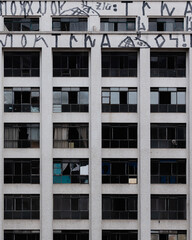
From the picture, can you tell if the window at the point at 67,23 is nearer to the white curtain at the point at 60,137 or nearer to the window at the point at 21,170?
the white curtain at the point at 60,137

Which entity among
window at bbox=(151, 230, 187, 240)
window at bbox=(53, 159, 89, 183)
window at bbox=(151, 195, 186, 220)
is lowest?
window at bbox=(151, 230, 187, 240)

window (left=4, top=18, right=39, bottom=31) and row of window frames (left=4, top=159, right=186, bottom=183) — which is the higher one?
window (left=4, top=18, right=39, bottom=31)

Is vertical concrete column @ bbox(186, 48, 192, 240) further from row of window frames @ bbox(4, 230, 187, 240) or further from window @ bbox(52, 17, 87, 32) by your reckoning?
window @ bbox(52, 17, 87, 32)

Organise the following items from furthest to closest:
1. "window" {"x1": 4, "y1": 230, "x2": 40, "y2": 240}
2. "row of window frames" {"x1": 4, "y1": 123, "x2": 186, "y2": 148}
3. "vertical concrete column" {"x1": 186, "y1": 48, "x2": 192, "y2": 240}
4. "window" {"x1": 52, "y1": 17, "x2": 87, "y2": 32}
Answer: "window" {"x1": 52, "y1": 17, "x2": 87, "y2": 32}, "row of window frames" {"x1": 4, "y1": 123, "x2": 186, "y2": 148}, "window" {"x1": 4, "y1": 230, "x2": 40, "y2": 240}, "vertical concrete column" {"x1": 186, "y1": 48, "x2": 192, "y2": 240}

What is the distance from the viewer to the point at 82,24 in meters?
25.6

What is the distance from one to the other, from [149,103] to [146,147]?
2815 millimetres

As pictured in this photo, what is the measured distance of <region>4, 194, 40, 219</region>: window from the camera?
24359mm

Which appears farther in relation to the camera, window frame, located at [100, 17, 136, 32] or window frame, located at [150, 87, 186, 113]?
window frame, located at [100, 17, 136, 32]

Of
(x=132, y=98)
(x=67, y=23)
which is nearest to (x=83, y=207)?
(x=132, y=98)

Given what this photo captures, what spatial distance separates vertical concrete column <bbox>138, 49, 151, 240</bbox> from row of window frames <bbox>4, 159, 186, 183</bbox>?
0.64 metres

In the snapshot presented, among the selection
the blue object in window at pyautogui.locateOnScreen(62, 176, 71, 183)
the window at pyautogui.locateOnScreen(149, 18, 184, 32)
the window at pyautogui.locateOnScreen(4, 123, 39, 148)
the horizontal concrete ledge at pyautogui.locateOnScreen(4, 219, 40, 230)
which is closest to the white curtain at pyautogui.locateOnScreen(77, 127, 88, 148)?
the blue object in window at pyautogui.locateOnScreen(62, 176, 71, 183)

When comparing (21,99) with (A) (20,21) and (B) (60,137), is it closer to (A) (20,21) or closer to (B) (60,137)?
(B) (60,137)

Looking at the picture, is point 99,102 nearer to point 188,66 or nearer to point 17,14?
point 188,66

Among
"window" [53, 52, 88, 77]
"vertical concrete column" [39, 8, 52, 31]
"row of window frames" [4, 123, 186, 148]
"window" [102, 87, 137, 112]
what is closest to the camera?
"row of window frames" [4, 123, 186, 148]
